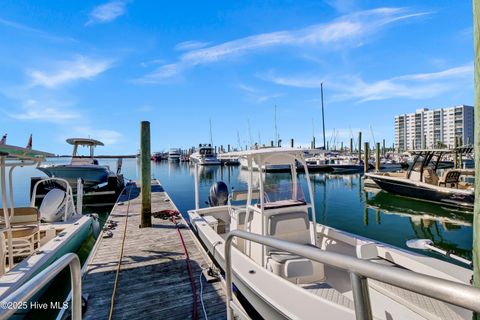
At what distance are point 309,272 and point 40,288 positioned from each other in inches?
137

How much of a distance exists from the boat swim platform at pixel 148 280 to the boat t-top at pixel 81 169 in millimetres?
12442

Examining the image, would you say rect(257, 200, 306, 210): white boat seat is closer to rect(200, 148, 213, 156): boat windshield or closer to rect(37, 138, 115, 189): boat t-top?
rect(37, 138, 115, 189): boat t-top

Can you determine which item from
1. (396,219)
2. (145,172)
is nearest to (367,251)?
(145,172)

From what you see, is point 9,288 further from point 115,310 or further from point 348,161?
point 348,161

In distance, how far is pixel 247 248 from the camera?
5.19 m

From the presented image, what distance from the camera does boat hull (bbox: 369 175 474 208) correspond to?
1290 centimetres

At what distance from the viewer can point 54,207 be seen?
8305 mm

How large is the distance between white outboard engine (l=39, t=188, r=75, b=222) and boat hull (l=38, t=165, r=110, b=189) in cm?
1027

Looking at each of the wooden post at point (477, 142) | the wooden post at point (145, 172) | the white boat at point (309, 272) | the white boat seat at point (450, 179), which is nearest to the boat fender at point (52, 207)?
the wooden post at point (145, 172)

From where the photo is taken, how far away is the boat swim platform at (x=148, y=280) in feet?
12.4

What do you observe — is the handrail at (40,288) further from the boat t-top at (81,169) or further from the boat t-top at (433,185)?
the boat t-top at (81,169)

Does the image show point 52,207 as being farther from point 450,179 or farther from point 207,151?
point 207,151

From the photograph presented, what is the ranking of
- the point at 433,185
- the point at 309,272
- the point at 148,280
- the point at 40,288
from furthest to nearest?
1. the point at 433,185
2. the point at 148,280
3. the point at 309,272
4. the point at 40,288

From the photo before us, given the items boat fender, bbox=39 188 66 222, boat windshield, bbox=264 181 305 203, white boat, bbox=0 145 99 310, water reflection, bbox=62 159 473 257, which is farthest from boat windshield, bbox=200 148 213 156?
boat windshield, bbox=264 181 305 203
